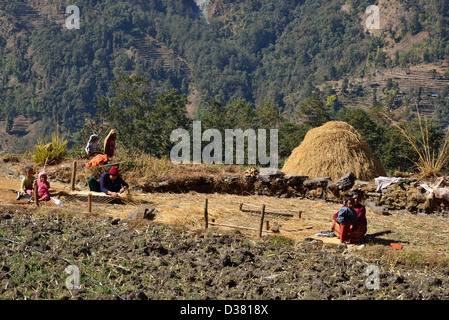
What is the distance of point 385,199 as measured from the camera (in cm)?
943

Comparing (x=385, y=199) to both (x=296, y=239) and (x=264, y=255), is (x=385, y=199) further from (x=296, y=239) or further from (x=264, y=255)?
(x=264, y=255)

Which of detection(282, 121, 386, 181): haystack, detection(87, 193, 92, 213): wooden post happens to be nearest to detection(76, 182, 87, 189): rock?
detection(87, 193, 92, 213): wooden post

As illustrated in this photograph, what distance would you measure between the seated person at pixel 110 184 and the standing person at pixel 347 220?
12.4 feet

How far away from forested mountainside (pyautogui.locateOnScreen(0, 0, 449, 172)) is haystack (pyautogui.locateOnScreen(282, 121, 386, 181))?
286 feet

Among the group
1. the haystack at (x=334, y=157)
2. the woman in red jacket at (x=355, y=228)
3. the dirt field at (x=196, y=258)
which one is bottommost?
the dirt field at (x=196, y=258)

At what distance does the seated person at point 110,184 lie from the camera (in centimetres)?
849

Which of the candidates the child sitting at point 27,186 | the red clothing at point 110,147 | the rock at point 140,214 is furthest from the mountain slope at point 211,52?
the rock at point 140,214

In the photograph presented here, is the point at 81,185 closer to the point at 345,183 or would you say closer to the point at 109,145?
the point at 109,145

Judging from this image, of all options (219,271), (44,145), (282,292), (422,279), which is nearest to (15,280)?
(219,271)

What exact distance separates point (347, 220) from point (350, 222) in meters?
0.06

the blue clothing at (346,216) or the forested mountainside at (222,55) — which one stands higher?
the forested mountainside at (222,55)

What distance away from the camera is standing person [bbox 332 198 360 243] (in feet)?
21.7

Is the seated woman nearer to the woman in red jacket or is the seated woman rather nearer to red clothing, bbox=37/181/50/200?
the woman in red jacket

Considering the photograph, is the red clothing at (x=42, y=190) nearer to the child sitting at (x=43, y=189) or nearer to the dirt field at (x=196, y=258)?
the child sitting at (x=43, y=189)
